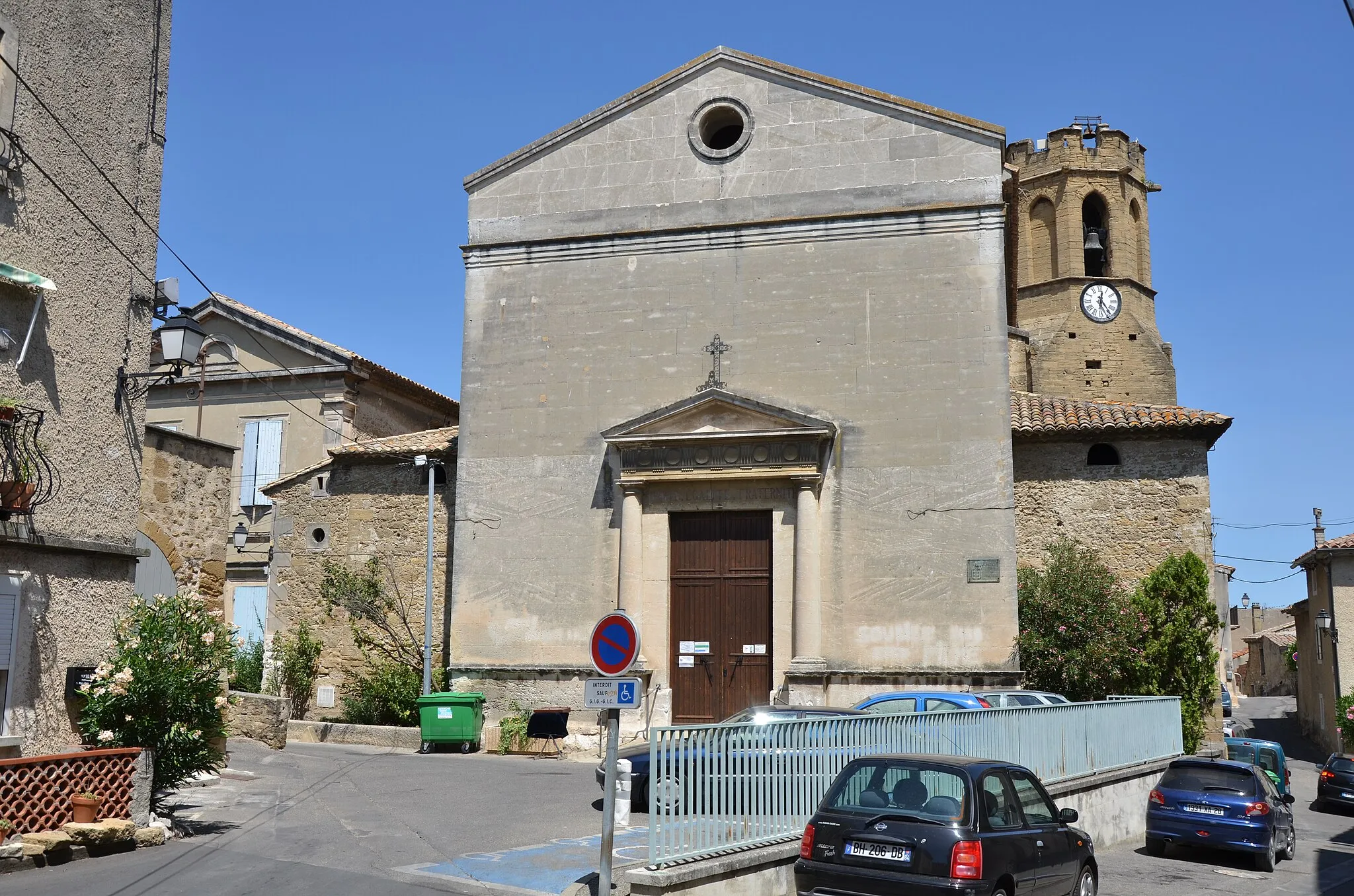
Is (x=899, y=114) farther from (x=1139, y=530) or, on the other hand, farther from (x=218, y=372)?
(x=218, y=372)

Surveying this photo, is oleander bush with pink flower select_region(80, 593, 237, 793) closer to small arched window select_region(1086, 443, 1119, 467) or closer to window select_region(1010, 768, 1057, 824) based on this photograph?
window select_region(1010, 768, 1057, 824)

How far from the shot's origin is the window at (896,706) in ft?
48.2

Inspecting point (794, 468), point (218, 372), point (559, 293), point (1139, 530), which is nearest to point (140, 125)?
point (559, 293)

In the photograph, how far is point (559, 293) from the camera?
22078mm

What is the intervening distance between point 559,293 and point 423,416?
13.8m

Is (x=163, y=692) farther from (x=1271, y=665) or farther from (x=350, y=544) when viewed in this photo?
(x=1271, y=665)

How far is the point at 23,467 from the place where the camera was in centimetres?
1136

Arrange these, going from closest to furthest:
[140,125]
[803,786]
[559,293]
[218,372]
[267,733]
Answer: [803,786] < [140,125] < [267,733] < [559,293] < [218,372]

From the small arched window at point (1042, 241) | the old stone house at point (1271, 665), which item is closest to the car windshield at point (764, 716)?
the small arched window at point (1042, 241)

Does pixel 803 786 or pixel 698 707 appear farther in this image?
pixel 698 707

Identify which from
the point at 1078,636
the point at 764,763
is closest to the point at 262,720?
the point at 764,763

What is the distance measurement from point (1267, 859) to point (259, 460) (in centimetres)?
2486

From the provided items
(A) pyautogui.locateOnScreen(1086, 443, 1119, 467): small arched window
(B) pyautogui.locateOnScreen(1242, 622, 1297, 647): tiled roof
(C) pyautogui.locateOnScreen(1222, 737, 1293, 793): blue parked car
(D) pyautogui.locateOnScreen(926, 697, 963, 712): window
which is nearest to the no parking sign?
(D) pyautogui.locateOnScreen(926, 697, 963, 712): window

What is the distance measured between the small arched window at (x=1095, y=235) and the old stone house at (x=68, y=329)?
150 feet
